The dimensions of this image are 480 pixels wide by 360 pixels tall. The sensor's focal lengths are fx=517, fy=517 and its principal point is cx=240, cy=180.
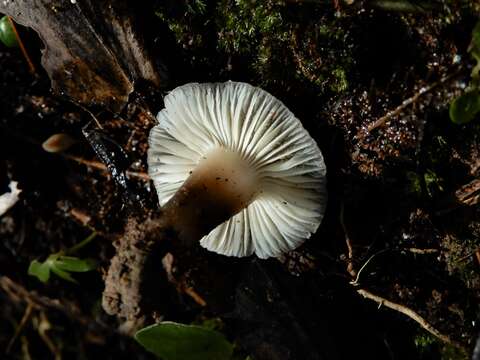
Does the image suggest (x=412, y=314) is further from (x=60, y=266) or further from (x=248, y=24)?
(x=60, y=266)

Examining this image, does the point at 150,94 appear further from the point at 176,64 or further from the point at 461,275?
the point at 461,275

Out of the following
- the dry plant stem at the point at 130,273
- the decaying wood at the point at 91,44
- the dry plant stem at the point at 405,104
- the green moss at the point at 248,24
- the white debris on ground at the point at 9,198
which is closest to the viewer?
the dry plant stem at the point at 405,104

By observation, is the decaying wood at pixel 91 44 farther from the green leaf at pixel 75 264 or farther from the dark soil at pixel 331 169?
the green leaf at pixel 75 264

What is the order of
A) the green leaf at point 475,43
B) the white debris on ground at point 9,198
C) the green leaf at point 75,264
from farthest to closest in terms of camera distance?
the white debris on ground at point 9,198 → the green leaf at point 75,264 → the green leaf at point 475,43

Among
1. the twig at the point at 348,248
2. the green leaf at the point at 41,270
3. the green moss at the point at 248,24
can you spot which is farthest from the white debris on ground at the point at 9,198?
the twig at the point at 348,248

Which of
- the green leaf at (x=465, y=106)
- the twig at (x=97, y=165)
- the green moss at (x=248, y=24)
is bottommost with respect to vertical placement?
the twig at (x=97, y=165)

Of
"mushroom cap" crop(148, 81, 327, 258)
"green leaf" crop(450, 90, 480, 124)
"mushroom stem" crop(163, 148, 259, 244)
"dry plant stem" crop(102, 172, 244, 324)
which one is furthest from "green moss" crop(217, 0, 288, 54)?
"green leaf" crop(450, 90, 480, 124)

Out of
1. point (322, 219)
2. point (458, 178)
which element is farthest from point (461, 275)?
point (322, 219)
